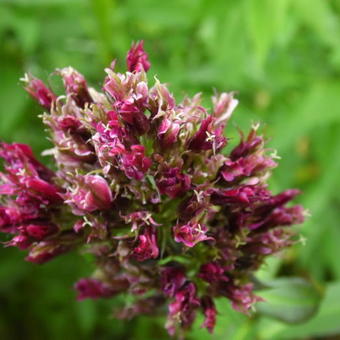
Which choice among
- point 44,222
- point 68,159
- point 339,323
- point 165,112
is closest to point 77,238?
point 44,222

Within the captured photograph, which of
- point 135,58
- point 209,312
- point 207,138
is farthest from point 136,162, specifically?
point 209,312

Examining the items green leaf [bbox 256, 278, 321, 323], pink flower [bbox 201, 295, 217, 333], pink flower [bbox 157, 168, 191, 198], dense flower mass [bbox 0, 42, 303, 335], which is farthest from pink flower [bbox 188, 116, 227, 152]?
green leaf [bbox 256, 278, 321, 323]

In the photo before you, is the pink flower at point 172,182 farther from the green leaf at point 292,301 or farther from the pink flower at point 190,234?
the green leaf at point 292,301

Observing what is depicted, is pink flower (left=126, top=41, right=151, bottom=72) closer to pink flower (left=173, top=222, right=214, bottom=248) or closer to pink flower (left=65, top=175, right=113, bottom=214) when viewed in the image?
pink flower (left=65, top=175, right=113, bottom=214)

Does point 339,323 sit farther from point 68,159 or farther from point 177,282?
point 68,159

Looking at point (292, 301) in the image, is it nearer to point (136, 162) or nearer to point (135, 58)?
point (136, 162)

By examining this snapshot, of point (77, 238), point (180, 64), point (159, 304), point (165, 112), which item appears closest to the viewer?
point (165, 112)
